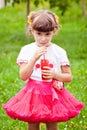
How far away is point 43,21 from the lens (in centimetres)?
493

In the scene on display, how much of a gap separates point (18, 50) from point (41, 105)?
7.35 meters

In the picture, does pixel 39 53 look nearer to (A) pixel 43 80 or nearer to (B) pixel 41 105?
(A) pixel 43 80

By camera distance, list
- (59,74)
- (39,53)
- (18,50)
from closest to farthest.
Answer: (39,53)
(59,74)
(18,50)

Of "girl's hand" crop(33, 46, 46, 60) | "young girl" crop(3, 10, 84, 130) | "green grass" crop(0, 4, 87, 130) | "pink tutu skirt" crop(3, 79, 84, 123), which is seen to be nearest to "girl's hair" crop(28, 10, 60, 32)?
"young girl" crop(3, 10, 84, 130)

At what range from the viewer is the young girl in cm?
490

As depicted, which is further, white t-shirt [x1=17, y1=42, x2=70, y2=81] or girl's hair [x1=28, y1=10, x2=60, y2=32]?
white t-shirt [x1=17, y1=42, x2=70, y2=81]

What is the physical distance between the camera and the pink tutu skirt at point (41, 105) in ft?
16.0

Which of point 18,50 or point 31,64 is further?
point 18,50

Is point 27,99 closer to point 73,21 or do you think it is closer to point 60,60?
point 60,60

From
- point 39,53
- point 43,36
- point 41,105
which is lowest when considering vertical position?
point 41,105

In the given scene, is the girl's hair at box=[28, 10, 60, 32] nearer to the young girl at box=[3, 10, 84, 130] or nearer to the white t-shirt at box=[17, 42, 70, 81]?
the young girl at box=[3, 10, 84, 130]

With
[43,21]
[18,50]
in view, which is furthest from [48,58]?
[18,50]

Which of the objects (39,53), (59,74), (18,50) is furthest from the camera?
(18,50)

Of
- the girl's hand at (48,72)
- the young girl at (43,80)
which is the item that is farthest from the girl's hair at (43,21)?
the girl's hand at (48,72)
